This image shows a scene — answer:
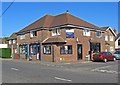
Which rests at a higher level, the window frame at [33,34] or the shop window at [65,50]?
the window frame at [33,34]

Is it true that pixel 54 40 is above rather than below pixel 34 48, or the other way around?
above

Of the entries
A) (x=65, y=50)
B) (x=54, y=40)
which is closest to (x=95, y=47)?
(x=65, y=50)

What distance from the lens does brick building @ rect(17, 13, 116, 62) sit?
33812mm

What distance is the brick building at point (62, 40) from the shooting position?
33.8m

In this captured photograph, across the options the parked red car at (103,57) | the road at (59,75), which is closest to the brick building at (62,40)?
the parked red car at (103,57)

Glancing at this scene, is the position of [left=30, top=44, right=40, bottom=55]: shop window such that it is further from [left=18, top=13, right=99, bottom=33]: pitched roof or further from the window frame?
[left=18, top=13, right=99, bottom=33]: pitched roof

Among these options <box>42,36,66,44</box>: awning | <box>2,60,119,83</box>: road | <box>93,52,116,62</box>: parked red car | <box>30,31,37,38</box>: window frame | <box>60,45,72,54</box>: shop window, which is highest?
<box>30,31,37,38</box>: window frame

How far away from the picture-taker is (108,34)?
180 ft

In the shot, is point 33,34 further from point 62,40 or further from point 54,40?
point 62,40

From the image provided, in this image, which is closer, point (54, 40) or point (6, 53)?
point (54, 40)

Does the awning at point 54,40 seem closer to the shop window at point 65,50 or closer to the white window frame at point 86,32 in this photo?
the shop window at point 65,50

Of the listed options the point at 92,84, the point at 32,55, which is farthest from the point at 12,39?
the point at 92,84

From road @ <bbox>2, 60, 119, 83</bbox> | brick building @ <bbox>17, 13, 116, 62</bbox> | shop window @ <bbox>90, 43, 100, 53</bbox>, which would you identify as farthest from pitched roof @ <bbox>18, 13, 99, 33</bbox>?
road @ <bbox>2, 60, 119, 83</bbox>

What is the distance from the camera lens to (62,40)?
33.7m
